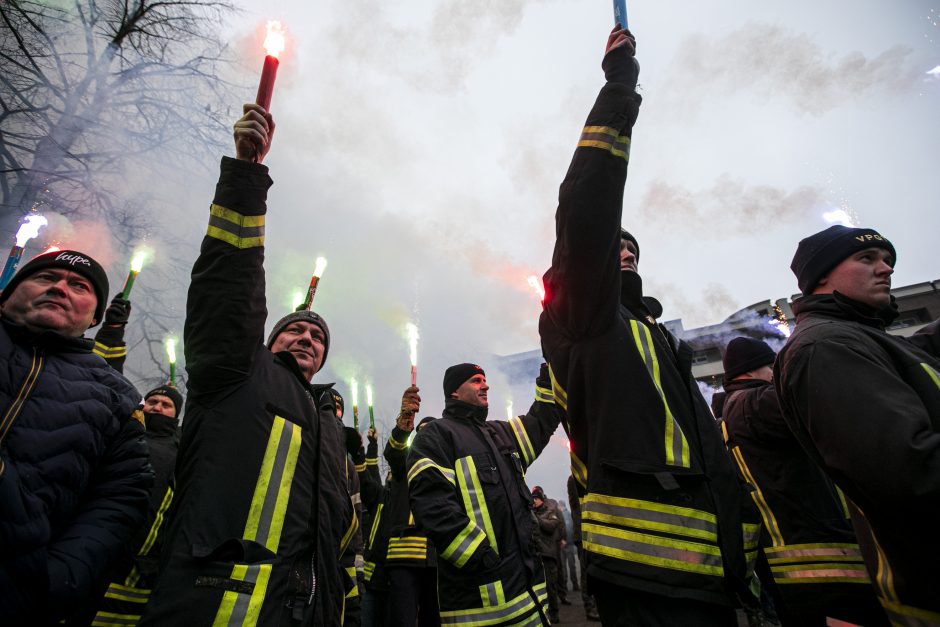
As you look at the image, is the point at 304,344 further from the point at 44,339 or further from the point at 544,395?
the point at 544,395

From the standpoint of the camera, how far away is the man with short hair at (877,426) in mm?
1507

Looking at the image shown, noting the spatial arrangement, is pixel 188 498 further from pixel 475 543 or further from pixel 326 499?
pixel 475 543

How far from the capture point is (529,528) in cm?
340

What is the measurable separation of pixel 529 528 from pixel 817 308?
2.32 metres

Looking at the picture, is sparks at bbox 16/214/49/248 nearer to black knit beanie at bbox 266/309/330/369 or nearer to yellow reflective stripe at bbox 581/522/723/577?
black knit beanie at bbox 266/309/330/369

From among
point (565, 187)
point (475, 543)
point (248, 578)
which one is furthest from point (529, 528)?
point (565, 187)

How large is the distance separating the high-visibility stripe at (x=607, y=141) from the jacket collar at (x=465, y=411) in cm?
280

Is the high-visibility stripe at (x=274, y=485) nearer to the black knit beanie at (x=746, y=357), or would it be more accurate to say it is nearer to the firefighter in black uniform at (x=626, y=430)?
the firefighter in black uniform at (x=626, y=430)

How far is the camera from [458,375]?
452 cm

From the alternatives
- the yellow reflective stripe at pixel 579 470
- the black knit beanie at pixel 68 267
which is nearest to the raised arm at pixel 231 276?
the black knit beanie at pixel 68 267

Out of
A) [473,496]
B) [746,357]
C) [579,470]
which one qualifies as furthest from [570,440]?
[746,357]

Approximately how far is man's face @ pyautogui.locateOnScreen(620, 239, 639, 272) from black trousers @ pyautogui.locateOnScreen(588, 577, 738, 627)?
4.75 feet

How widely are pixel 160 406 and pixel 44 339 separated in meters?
2.93

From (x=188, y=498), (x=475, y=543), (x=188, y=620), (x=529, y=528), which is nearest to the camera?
(x=188, y=620)
